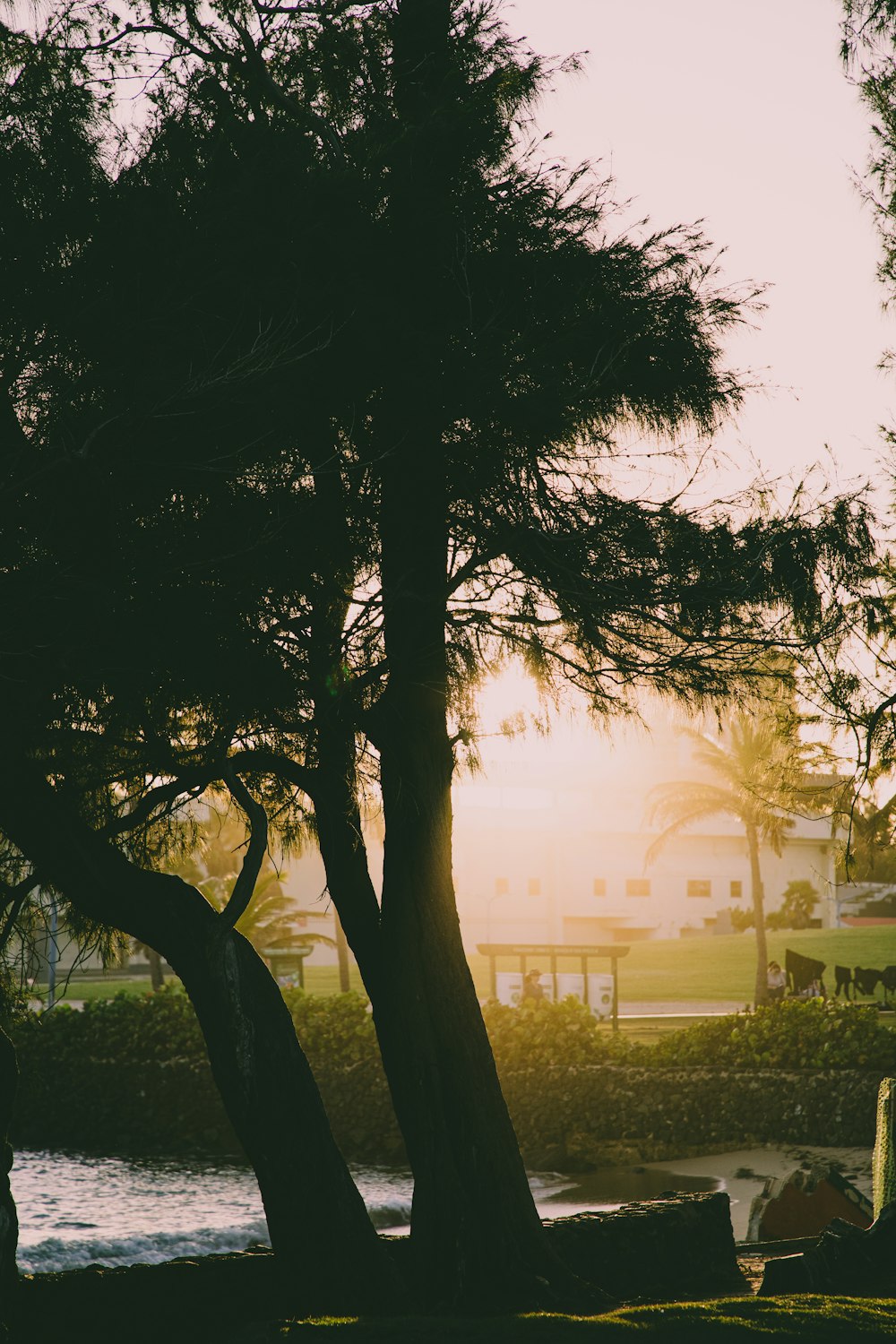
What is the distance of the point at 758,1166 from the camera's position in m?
16.1

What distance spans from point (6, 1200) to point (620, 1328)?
112 inches

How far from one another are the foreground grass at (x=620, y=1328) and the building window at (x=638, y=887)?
55450 mm

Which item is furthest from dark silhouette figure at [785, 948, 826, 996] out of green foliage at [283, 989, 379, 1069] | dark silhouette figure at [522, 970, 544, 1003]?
green foliage at [283, 989, 379, 1069]

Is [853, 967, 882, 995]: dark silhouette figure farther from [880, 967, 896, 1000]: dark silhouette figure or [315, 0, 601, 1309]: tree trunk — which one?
[315, 0, 601, 1309]: tree trunk

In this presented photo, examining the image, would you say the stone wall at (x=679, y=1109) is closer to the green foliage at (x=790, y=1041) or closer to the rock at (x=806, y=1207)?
the green foliage at (x=790, y=1041)

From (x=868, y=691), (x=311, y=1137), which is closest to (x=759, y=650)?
(x=868, y=691)

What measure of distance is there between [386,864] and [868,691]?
3.86 metres

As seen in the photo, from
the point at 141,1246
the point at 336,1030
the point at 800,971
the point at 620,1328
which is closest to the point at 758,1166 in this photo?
the point at 336,1030

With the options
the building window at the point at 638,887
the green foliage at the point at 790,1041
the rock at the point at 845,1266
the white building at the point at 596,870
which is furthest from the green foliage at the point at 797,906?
the rock at the point at 845,1266

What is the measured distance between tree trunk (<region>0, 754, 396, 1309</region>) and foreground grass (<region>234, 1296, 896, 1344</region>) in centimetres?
107

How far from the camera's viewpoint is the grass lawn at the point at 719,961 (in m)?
41.4

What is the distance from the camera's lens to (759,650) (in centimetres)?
723

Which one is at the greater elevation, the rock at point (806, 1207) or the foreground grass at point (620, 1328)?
the foreground grass at point (620, 1328)

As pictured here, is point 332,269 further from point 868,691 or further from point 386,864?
point 868,691
